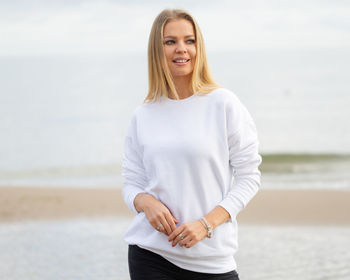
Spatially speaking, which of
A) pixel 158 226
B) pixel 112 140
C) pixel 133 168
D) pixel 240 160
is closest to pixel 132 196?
pixel 133 168

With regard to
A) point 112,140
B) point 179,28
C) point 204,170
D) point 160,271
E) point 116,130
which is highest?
point 179,28

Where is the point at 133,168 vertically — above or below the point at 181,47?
below

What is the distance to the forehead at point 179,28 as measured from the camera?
2275 millimetres

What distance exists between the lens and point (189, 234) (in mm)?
2131

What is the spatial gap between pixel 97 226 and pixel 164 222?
17.8 ft

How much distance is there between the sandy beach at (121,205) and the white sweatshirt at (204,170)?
18.3 ft

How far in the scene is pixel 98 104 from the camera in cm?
3256

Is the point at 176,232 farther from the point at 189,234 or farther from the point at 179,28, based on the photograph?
the point at 179,28

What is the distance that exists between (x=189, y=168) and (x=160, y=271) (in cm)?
39

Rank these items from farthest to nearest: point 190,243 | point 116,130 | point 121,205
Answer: point 116,130
point 121,205
point 190,243

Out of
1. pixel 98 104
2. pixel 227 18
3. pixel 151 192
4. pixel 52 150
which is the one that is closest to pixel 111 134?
pixel 52 150

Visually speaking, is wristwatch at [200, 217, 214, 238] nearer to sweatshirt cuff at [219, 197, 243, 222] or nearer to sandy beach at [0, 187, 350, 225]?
sweatshirt cuff at [219, 197, 243, 222]

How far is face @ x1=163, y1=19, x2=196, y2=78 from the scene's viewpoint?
227cm

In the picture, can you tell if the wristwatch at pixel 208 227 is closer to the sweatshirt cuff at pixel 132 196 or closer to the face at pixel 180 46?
the sweatshirt cuff at pixel 132 196
